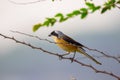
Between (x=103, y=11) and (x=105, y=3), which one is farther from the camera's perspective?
(x=105, y=3)

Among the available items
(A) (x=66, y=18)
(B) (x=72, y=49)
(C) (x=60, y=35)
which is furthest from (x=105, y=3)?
(C) (x=60, y=35)

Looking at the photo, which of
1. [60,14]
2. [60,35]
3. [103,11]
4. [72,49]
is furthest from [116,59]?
[60,35]

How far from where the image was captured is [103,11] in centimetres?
311

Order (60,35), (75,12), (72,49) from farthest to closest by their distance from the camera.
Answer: (60,35) → (72,49) → (75,12)

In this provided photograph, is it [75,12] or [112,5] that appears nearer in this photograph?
[112,5]

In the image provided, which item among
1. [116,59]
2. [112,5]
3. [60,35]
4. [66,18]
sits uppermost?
[112,5]

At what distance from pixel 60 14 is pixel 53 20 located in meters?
0.09

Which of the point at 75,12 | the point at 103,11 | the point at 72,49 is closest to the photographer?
the point at 103,11

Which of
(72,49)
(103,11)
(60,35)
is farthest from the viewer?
(60,35)

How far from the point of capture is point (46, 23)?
343cm

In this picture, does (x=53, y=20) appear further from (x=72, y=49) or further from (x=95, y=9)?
(x=72, y=49)

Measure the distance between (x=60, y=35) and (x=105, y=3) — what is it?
7286 millimetres

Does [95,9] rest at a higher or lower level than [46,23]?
higher

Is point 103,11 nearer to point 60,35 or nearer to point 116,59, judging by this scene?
point 116,59
